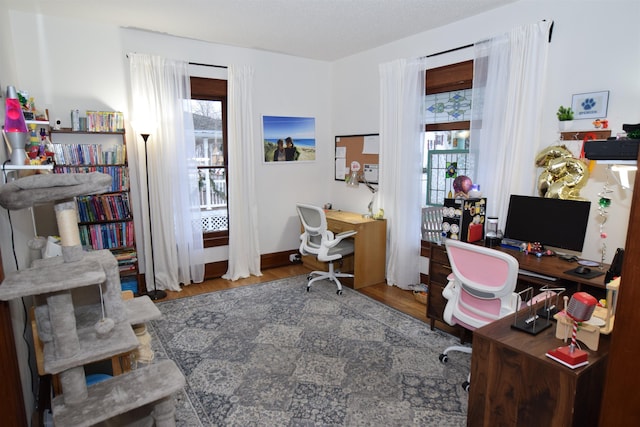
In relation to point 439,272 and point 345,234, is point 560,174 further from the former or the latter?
point 345,234

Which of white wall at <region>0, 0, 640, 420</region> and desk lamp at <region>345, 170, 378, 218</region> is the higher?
white wall at <region>0, 0, 640, 420</region>

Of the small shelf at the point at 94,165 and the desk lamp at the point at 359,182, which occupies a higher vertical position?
the small shelf at the point at 94,165

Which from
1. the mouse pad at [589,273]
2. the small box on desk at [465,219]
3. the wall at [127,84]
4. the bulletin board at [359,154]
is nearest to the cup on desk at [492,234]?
the small box on desk at [465,219]

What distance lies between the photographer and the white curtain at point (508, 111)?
2.86 metres

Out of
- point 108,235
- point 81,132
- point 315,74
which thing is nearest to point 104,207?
point 108,235

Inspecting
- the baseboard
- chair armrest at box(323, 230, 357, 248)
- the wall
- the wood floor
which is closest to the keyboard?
the wood floor

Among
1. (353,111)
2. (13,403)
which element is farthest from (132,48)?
(13,403)

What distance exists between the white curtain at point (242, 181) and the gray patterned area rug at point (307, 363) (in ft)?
2.45

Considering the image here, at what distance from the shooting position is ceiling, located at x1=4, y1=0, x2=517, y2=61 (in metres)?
3.02

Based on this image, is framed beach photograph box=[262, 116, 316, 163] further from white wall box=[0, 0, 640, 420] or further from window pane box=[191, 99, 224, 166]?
window pane box=[191, 99, 224, 166]

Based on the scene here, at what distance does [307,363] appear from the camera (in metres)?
2.64

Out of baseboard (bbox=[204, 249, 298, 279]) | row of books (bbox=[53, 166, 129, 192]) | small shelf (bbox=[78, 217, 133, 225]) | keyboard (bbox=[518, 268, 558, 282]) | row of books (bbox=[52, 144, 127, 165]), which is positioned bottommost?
baseboard (bbox=[204, 249, 298, 279])

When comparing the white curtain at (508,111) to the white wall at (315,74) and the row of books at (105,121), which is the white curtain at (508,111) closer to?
the white wall at (315,74)

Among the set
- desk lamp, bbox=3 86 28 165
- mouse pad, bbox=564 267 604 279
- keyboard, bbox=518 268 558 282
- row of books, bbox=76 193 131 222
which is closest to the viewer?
desk lamp, bbox=3 86 28 165
